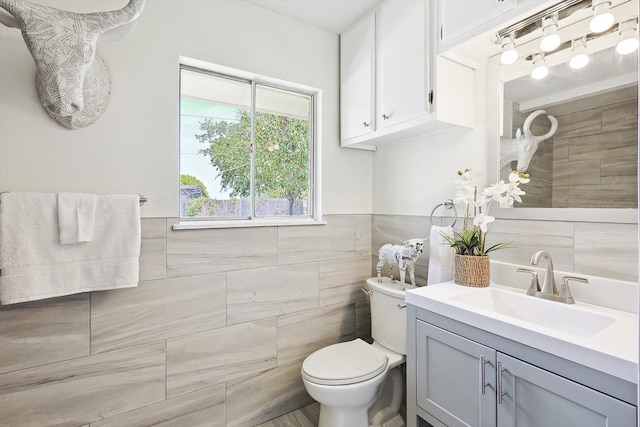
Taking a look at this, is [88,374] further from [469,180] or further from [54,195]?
[469,180]

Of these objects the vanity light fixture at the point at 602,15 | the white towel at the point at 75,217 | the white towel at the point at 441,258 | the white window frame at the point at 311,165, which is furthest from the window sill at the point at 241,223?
the vanity light fixture at the point at 602,15

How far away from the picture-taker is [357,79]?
200cm

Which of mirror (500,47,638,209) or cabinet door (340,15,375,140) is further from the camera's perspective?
cabinet door (340,15,375,140)

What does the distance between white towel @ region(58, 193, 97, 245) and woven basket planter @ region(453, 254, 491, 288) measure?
1.70 meters

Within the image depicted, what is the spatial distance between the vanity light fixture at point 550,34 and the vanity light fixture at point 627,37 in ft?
0.64

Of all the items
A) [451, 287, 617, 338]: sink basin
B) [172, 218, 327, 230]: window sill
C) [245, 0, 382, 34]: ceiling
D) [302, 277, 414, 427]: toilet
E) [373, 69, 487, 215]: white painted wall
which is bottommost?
[302, 277, 414, 427]: toilet

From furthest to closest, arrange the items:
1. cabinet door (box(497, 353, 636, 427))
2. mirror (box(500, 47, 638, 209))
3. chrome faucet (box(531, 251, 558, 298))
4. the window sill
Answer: the window sill → chrome faucet (box(531, 251, 558, 298)) → mirror (box(500, 47, 638, 209)) → cabinet door (box(497, 353, 636, 427))

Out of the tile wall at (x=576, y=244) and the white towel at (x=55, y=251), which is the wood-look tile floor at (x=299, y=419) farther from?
the tile wall at (x=576, y=244)

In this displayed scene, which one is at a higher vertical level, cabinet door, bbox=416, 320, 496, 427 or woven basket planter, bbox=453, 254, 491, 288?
woven basket planter, bbox=453, 254, 491, 288

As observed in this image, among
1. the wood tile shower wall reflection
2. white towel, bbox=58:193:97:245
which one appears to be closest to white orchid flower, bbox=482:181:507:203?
the wood tile shower wall reflection

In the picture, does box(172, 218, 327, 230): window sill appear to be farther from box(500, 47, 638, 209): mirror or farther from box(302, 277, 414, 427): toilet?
box(500, 47, 638, 209): mirror

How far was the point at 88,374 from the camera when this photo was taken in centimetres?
141

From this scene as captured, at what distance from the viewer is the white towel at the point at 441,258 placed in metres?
1.64

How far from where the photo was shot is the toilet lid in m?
1.53
